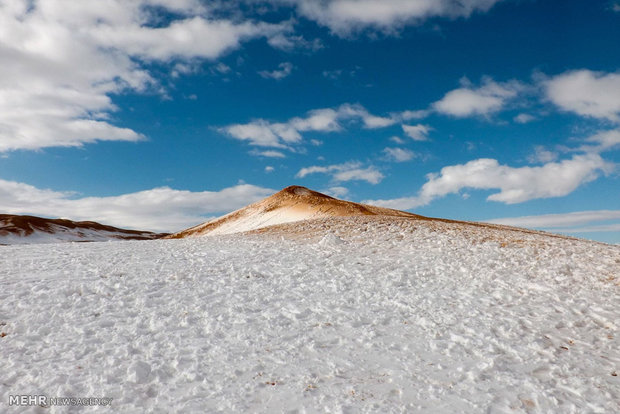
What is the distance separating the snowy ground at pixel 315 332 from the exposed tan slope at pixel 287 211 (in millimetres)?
17493

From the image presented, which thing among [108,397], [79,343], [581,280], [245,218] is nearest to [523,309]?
[581,280]

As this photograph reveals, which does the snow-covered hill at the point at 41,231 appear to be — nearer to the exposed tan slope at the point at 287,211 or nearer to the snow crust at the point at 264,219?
the exposed tan slope at the point at 287,211

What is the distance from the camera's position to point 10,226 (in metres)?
73.0

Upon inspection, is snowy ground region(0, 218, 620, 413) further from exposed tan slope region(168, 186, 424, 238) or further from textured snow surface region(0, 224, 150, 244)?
textured snow surface region(0, 224, 150, 244)

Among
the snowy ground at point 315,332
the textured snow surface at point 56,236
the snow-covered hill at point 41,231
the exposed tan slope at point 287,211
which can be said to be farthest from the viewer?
the snow-covered hill at point 41,231

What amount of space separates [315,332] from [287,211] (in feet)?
94.2

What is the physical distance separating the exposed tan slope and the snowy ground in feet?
57.4

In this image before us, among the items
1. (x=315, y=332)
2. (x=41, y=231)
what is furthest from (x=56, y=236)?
(x=315, y=332)

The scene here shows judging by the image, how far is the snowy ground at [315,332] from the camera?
7203mm

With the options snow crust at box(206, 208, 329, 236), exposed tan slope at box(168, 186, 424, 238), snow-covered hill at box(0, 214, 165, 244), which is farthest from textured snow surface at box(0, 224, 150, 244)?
snow crust at box(206, 208, 329, 236)

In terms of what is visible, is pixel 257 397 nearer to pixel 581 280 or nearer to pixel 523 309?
pixel 523 309

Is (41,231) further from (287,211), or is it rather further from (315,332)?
(315,332)

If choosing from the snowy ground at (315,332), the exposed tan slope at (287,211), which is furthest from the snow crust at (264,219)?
the snowy ground at (315,332)

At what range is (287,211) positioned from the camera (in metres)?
38.2
